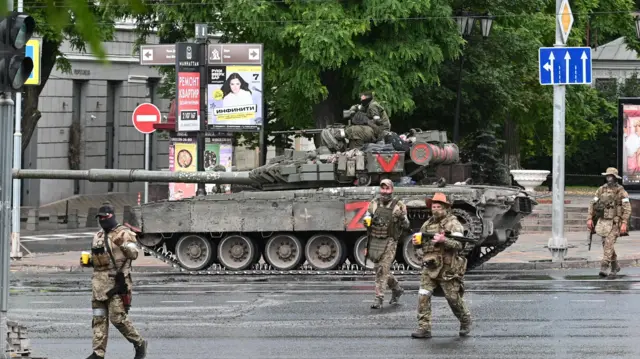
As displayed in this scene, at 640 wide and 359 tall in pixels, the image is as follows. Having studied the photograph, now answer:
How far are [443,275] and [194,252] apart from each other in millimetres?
10180

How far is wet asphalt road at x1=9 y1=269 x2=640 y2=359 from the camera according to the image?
11617 mm

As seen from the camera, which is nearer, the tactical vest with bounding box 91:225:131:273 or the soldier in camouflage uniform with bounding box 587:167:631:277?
the tactical vest with bounding box 91:225:131:273

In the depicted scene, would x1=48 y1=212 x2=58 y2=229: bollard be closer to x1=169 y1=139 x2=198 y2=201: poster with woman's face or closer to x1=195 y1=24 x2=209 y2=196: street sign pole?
x1=169 y1=139 x2=198 y2=201: poster with woman's face

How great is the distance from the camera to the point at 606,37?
177 feet

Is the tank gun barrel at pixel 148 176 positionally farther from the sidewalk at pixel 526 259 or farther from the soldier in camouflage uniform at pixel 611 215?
the soldier in camouflage uniform at pixel 611 215

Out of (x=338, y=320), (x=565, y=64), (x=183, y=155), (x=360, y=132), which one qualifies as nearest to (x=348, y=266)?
(x=360, y=132)

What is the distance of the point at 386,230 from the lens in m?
15.3

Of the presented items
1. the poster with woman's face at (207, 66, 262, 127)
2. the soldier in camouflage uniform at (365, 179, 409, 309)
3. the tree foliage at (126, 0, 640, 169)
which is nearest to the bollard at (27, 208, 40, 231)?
the tree foliage at (126, 0, 640, 169)

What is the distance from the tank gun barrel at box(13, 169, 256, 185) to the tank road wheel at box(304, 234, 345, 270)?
1.80 meters

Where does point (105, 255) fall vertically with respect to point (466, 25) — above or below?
below

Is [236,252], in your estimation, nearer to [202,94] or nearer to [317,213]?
[317,213]

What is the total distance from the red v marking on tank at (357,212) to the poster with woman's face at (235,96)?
250 inches

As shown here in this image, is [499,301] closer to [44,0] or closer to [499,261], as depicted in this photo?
[499,261]

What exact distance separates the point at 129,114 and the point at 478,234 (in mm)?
26922
